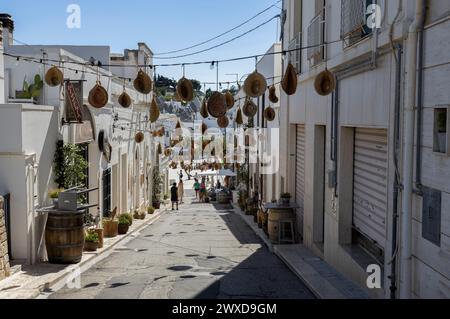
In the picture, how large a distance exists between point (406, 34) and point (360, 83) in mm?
2428

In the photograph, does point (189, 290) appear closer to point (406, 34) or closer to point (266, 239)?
point (406, 34)

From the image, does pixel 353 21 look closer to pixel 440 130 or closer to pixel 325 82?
pixel 325 82

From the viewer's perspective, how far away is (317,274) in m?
11.5

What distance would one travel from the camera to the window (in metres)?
6.71

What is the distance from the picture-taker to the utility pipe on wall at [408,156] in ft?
24.3

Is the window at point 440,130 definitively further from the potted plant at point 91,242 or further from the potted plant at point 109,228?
the potted plant at point 109,228

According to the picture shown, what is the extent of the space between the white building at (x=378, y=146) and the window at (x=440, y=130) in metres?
0.01

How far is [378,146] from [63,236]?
6.43m

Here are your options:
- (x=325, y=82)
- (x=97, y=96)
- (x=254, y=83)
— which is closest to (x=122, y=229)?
(x=97, y=96)

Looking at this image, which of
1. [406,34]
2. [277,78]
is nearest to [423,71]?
[406,34]

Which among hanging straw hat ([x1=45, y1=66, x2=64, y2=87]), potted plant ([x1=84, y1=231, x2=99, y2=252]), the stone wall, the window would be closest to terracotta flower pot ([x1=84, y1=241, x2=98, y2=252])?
potted plant ([x1=84, y1=231, x2=99, y2=252])

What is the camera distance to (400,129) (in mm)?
7945

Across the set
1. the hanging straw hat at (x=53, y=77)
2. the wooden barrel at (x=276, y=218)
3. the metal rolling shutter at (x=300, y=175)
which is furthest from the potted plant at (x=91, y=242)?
the metal rolling shutter at (x=300, y=175)

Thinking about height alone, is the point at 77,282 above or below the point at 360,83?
below
